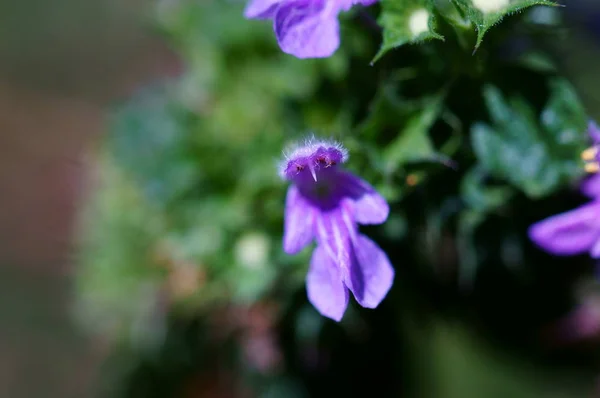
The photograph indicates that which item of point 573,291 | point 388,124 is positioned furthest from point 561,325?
point 388,124

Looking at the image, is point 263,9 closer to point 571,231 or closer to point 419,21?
point 419,21

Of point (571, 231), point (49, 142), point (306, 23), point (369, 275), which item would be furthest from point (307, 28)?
point (49, 142)

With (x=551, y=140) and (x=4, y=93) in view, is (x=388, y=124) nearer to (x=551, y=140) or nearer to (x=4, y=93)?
(x=551, y=140)

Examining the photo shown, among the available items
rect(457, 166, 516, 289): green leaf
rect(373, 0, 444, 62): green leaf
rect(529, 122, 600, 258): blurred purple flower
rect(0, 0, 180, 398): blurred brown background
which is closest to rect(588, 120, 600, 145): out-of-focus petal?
rect(529, 122, 600, 258): blurred purple flower

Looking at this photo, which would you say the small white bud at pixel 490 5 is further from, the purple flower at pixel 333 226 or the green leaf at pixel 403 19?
the purple flower at pixel 333 226

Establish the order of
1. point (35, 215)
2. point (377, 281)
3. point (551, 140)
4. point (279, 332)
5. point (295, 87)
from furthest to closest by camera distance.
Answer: point (35, 215)
point (279, 332)
point (295, 87)
point (551, 140)
point (377, 281)

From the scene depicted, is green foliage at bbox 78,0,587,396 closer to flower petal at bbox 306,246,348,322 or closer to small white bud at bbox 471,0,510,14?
small white bud at bbox 471,0,510,14
